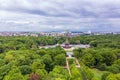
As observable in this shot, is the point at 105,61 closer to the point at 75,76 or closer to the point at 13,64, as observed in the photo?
the point at 75,76

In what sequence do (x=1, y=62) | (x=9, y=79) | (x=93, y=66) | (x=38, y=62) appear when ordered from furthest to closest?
(x=93, y=66) → (x=1, y=62) → (x=38, y=62) → (x=9, y=79)

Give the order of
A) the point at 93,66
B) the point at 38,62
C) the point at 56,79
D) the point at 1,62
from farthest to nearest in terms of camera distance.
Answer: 1. the point at 93,66
2. the point at 1,62
3. the point at 38,62
4. the point at 56,79

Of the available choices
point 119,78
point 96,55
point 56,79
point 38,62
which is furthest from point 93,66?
point 56,79

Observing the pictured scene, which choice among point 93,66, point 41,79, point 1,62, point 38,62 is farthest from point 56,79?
point 93,66

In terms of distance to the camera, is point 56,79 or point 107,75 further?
point 107,75

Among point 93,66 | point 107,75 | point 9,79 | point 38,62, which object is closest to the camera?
point 9,79

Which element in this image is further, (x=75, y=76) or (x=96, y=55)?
(x=96, y=55)

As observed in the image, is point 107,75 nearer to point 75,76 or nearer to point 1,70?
point 75,76

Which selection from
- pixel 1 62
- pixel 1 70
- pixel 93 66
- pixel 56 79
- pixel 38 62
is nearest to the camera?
pixel 56 79

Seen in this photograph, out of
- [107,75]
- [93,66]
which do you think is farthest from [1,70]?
[93,66]
